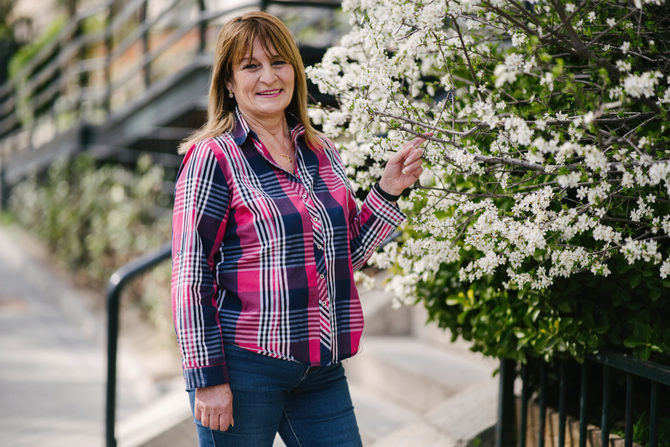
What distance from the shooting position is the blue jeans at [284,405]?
1.92m

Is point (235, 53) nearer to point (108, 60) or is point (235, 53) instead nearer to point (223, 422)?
point (223, 422)

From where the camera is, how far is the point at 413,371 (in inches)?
148

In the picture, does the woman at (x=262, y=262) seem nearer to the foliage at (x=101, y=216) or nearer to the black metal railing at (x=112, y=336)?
the black metal railing at (x=112, y=336)

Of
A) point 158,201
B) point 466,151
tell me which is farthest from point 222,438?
point 158,201

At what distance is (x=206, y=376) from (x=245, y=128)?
2.38 feet

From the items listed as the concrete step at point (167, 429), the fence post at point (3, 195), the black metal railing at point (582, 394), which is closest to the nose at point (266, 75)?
the black metal railing at point (582, 394)

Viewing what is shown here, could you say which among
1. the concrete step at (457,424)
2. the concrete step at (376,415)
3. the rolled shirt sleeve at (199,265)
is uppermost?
the rolled shirt sleeve at (199,265)

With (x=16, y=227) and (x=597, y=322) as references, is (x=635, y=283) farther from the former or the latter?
(x=16, y=227)

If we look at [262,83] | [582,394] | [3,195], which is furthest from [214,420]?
[3,195]

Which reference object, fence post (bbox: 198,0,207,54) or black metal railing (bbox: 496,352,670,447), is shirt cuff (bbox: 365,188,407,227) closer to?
black metal railing (bbox: 496,352,670,447)

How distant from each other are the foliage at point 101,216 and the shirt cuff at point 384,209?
410cm

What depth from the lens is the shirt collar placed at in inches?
80.2

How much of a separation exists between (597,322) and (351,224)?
0.87m

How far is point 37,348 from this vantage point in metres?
6.06
